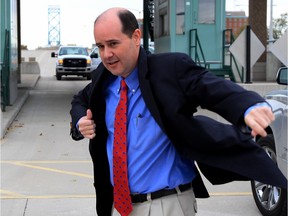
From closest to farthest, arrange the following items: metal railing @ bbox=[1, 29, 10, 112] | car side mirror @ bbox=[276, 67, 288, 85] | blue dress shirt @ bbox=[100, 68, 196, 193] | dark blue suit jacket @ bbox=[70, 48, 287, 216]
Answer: dark blue suit jacket @ bbox=[70, 48, 287, 216] → blue dress shirt @ bbox=[100, 68, 196, 193] → car side mirror @ bbox=[276, 67, 288, 85] → metal railing @ bbox=[1, 29, 10, 112]

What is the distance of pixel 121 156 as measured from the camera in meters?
2.54

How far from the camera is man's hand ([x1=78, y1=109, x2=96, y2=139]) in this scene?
264 centimetres

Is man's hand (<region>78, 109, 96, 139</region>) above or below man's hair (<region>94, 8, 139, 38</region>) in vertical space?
below

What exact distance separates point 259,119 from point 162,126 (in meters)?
0.55

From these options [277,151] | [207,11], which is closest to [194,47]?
[207,11]

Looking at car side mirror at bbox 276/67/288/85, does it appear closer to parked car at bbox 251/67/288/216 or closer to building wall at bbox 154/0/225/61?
parked car at bbox 251/67/288/216

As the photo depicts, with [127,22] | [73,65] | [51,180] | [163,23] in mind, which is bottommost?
[51,180]

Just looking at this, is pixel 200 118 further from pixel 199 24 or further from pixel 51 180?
pixel 199 24

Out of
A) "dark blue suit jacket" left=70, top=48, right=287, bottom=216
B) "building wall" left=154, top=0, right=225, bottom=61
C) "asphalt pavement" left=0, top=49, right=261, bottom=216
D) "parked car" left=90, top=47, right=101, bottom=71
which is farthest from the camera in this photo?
"parked car" left=90, top=47, right=101, bottom=71

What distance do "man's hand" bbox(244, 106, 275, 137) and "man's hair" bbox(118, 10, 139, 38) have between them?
719mm

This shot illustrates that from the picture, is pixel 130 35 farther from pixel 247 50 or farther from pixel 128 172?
pixel 247 50

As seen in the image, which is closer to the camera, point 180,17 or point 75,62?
point 180,17

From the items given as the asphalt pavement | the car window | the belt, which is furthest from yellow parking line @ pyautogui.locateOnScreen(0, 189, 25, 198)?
the car window

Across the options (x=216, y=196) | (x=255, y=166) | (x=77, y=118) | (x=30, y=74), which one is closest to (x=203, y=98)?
(x=255, y=166)
